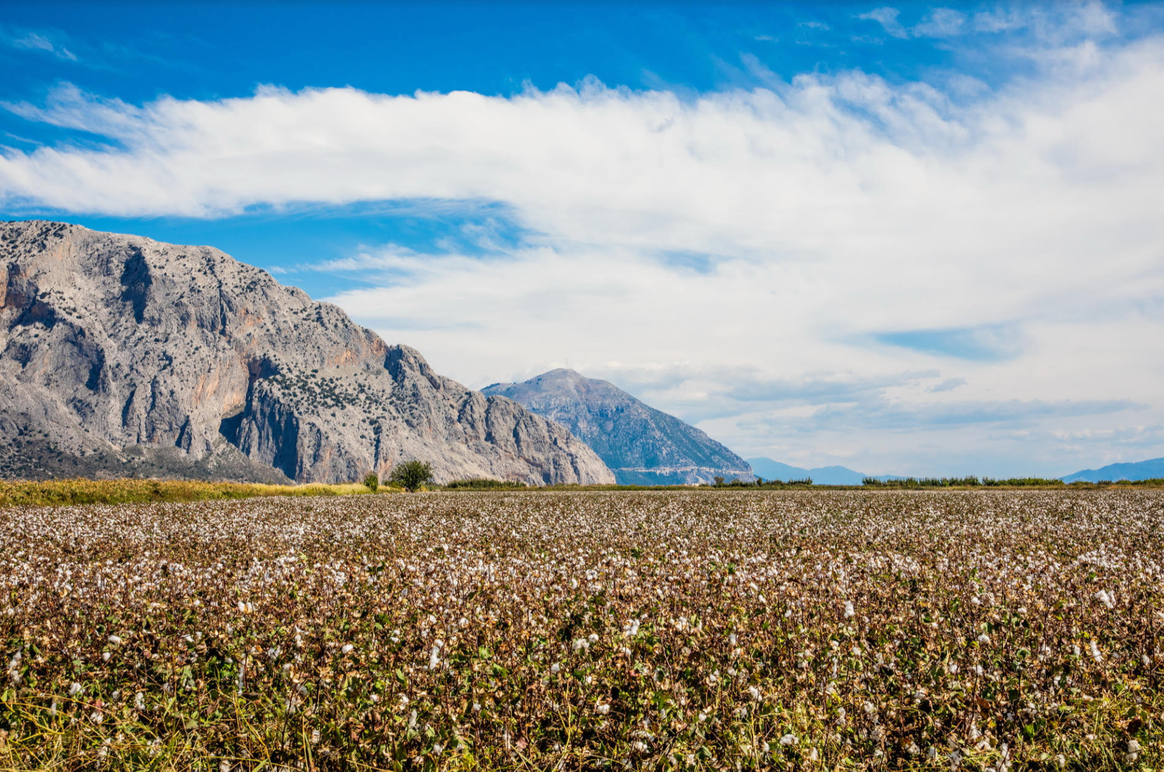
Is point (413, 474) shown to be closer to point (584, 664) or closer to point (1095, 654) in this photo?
point (584, 664)

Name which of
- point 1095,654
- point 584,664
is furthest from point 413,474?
point 1095,654

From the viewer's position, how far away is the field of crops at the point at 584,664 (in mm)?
4949

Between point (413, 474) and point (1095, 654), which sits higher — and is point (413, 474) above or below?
below

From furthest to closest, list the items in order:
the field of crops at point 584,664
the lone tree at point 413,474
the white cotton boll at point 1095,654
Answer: the lone tree at point 413,474 → the white cotton boll at point 1095,654 → the field of crops at point 584,664

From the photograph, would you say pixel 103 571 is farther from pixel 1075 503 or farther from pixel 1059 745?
pixel 1075 503

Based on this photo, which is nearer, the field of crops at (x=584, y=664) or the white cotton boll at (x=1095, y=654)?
the field of crops at (x=584, y=664)

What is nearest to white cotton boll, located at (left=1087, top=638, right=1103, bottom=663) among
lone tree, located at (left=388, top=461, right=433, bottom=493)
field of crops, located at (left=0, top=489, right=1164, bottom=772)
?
field of crops, located at (left=0, top=489, right=1164, bottom=772)

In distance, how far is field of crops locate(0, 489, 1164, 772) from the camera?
495 centimetres

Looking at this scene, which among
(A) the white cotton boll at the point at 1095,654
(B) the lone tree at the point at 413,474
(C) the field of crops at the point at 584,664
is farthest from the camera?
(B) the lone tree at the point at 413,474

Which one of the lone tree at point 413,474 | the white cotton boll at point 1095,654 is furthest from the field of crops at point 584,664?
the lone tree at point 413,474

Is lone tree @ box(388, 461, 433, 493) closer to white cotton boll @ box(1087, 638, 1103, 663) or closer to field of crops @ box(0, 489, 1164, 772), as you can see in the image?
field of crops @ box(0, 489, 1164, 772)

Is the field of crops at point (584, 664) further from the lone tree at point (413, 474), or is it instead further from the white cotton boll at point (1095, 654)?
the lone tree at point (413, 474)

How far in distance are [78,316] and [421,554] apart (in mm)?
234939

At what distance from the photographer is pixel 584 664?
20.7ft
